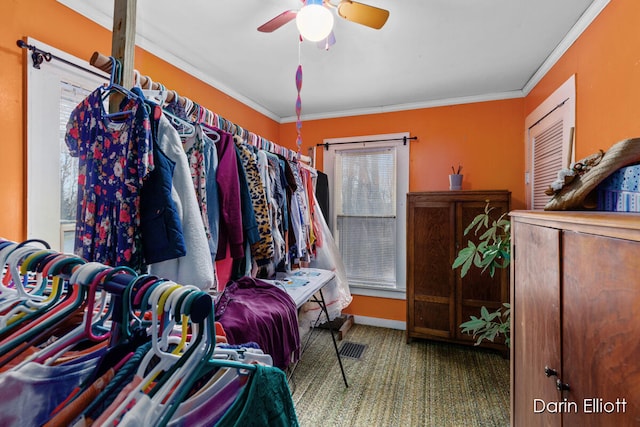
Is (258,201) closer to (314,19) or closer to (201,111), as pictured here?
(201,111)

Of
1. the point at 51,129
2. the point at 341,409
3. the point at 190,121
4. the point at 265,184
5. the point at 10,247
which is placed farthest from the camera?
the point at 341,409

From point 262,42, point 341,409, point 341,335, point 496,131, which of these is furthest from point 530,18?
point 341,335

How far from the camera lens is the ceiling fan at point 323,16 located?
128 cm

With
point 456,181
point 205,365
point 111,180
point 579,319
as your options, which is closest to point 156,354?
point 205,365

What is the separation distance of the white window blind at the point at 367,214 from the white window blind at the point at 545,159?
4.32 feet

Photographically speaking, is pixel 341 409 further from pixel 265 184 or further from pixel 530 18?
pixel 530 18

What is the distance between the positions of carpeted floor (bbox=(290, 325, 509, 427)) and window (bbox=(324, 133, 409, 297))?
2.61ft

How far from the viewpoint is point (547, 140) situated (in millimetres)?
2311

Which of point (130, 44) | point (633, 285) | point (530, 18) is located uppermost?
point (530, 18)

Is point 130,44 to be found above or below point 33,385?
above

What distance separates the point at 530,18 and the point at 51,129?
9.36ft

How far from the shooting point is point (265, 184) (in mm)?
1688

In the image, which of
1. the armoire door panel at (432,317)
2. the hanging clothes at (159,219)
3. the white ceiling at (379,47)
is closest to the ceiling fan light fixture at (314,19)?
the white ceiling at (379,47)

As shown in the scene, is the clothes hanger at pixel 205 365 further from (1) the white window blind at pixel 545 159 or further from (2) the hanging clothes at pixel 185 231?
(1) the white window blind at pixel 545 159
